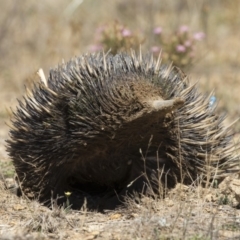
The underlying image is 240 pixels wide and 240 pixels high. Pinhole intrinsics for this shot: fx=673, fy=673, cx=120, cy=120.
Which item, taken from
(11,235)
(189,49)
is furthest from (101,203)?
(189,49)

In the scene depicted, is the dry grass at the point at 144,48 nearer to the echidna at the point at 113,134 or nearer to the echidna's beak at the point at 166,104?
the echidna at the point at 113,134

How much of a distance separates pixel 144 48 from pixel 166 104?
5.48 meters

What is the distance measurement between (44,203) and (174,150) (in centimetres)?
122

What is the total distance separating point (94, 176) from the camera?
18.4 feet

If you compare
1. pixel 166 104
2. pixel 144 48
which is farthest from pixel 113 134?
pixel 144 48

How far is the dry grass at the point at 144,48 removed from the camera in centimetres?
474

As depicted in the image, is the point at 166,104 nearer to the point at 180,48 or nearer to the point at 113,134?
the point at 113,134

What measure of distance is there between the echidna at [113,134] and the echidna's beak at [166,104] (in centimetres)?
1

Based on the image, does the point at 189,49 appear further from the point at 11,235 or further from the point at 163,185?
the point at 11,235

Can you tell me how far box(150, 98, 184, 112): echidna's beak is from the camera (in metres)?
4.54

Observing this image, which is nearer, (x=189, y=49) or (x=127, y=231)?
(x=127, y=231)

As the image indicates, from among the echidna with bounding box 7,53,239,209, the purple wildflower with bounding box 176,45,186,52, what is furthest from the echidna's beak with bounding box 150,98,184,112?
the purple wildflower with bounding box 176,45,186,52

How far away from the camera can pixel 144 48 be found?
10.0 meters

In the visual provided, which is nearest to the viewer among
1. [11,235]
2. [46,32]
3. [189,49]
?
[11,235]
